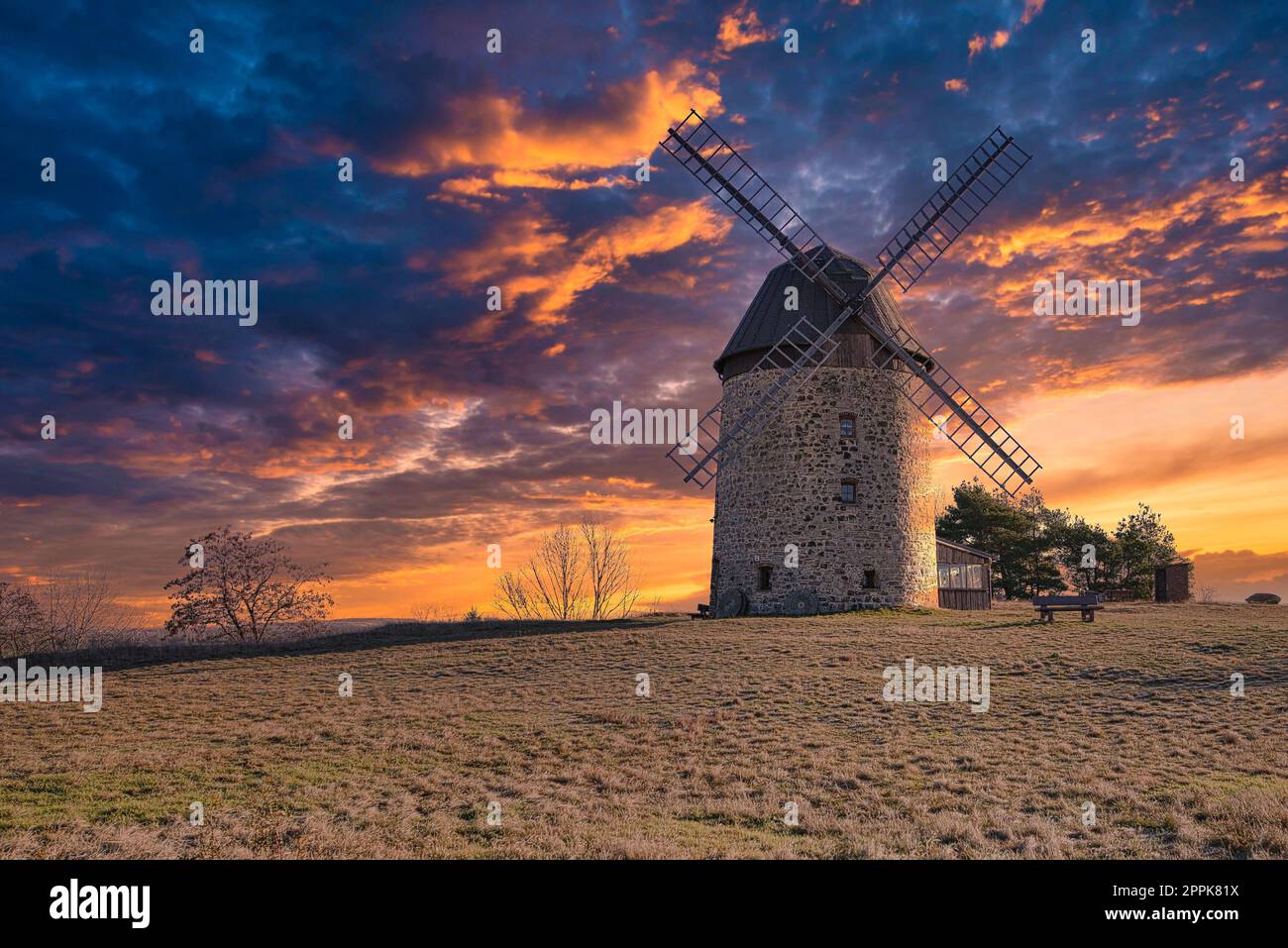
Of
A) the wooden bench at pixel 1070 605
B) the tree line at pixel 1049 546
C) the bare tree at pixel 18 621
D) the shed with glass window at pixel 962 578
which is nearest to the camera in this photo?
the wooden bench at pixel 1070 605

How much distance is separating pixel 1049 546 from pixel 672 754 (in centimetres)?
4557

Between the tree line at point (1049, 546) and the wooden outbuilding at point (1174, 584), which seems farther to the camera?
the tree line at point (1049, 546)

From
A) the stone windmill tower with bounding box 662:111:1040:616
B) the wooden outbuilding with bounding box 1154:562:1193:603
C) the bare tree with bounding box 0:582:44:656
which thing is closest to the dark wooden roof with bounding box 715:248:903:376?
the stone windmill tower with bounding box 662:111:1040:616

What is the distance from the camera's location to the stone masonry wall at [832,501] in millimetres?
33188

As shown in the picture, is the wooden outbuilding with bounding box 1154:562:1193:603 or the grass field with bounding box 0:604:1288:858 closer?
the grass field with bounding box 0:604:1288:858

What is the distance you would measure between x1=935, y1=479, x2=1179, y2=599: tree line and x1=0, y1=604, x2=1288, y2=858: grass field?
2709 cm

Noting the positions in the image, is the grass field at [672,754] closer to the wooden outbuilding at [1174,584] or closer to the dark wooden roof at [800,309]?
the dark wooden roof at [800,309]

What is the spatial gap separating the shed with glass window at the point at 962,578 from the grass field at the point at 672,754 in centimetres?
1296

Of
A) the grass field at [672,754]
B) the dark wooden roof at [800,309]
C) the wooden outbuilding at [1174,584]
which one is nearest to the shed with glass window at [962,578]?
the wooden outbuilding at [1174,584]

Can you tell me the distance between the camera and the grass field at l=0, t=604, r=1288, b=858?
973cm

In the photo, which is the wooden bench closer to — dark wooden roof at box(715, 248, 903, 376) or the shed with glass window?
the shed with glass window

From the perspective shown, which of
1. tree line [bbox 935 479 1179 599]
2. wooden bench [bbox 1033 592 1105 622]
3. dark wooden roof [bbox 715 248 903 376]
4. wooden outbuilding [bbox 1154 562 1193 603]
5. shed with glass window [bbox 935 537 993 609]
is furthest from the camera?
tree line [bbox 935 479 1179 599]
